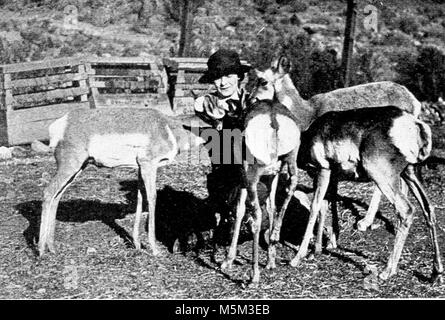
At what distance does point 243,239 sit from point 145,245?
1194mm

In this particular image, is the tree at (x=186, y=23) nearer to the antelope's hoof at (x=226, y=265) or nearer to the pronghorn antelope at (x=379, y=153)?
the pronghorn antelope at (x=379, y=153)

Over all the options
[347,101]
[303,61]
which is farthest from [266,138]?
[303,61]

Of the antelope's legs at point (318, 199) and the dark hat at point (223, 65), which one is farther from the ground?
the dark hat at point (223, 65)

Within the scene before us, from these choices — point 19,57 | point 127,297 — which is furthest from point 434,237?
point 19,57

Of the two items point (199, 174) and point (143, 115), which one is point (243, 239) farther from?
point (199, 174)

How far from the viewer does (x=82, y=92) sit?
14.7 metres

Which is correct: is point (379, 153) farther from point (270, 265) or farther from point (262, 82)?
point (270, 265)

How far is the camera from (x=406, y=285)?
246 inches

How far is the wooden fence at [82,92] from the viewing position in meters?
13.9

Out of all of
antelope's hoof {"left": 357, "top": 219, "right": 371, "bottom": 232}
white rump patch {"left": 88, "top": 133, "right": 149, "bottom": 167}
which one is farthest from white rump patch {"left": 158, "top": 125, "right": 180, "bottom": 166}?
antelope's hoof {"left": 357, "top": 219, "right": 371, "bottom": 232}

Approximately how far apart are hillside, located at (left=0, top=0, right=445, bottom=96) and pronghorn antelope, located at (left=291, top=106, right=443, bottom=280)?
51.9 ft

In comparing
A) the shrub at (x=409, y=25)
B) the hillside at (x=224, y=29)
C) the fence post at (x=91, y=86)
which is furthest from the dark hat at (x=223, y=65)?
the shrub at (x=409, y=25)

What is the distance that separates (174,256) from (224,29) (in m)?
23.0

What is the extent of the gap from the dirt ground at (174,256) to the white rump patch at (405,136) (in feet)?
4.35
